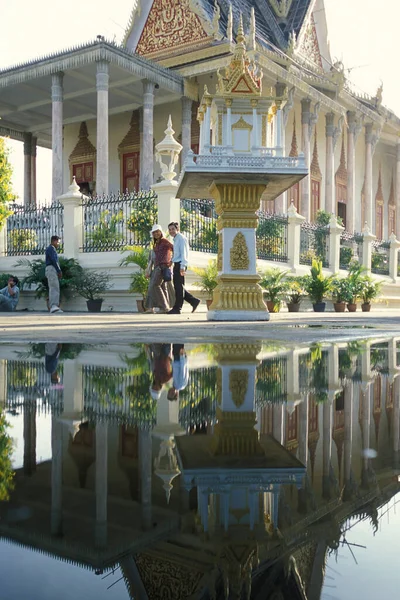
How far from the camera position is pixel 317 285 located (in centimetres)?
1566

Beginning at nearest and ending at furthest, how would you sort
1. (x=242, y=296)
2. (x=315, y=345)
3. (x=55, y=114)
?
(x=315, y=345)
(x=242, y=296)
(x=55, y=114)

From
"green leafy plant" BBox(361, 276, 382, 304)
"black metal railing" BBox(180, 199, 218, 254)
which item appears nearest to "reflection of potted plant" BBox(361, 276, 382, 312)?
"green leafy plant" BBox(361, 276, 382, 304)

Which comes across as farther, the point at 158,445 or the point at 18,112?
the point at 18,112

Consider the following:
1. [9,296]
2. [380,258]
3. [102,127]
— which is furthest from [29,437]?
[380,258]

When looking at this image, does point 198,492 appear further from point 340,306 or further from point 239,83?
point 340,306

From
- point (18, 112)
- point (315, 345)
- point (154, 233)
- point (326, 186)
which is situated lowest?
point (315, 345)

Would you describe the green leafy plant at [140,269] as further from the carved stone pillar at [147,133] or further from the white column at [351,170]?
the white column at [351,170]

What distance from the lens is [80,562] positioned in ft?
2.99

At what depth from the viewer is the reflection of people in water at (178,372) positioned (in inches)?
101

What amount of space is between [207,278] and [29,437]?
36.1 feet

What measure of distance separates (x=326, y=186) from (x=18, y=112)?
10.6 meters

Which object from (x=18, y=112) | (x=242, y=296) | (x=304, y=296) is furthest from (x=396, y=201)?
(x=242, y=296)

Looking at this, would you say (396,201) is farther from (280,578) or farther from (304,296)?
(280,578)

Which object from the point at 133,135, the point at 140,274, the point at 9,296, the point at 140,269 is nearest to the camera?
the point at 140,274
